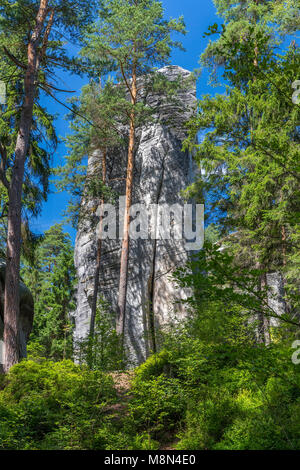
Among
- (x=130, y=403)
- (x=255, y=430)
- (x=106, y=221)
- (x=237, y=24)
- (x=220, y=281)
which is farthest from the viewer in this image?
(x=106, y=221)

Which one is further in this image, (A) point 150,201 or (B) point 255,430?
(A) point 150,201

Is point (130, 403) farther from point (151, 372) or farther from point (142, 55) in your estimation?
point (142, 55)

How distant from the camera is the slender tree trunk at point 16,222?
7637 millimetres

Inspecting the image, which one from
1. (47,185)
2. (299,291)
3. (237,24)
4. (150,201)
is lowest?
(299,291)

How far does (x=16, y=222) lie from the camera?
8219 millimetres

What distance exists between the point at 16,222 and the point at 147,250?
9.04m

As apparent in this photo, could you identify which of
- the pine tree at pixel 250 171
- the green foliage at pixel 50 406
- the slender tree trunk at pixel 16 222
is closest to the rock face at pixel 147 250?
the pine tree at pixel 250 171

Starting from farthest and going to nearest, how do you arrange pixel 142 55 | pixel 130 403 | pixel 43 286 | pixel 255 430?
pixel 43 286 < pixel 142 55 < pixel 130 403 < pixel 255 430

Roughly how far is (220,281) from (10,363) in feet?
18.8

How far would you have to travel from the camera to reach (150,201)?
17188mm

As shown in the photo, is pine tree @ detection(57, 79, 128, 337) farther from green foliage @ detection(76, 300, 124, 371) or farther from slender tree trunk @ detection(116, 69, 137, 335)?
green foliage @ detection(76, 300, 124, 371)

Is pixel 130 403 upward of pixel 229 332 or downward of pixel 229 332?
downward

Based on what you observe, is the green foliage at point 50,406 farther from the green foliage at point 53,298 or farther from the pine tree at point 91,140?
the green foliage at point 53,298

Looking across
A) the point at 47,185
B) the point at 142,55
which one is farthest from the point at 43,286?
the point at 142,55
